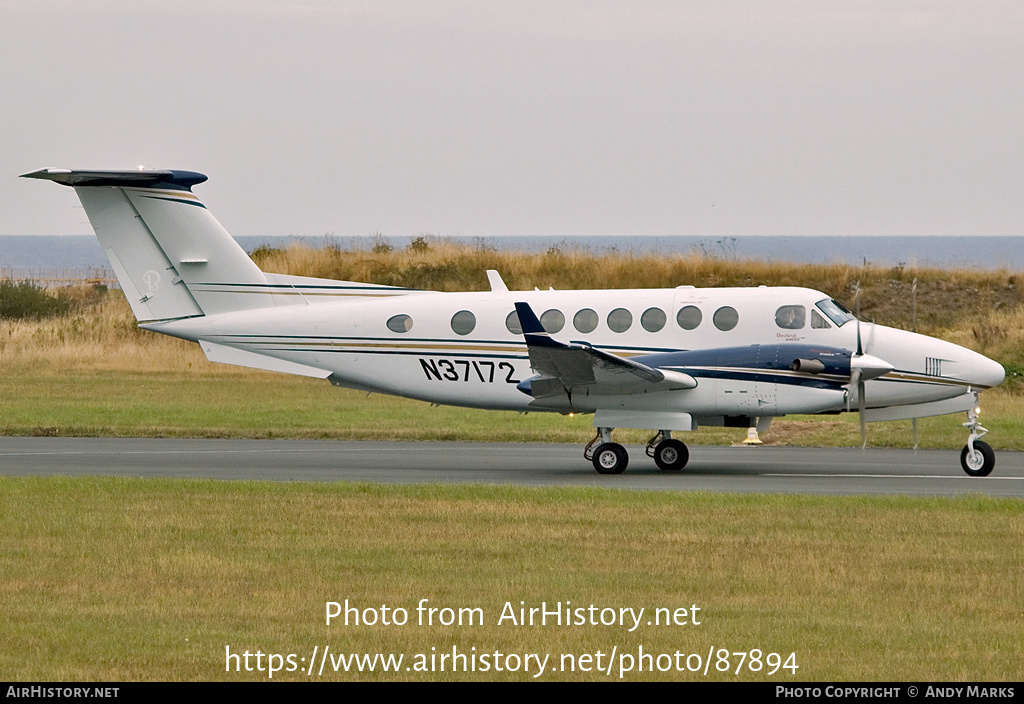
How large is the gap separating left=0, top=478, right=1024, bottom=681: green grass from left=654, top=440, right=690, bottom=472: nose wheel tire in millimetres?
3564

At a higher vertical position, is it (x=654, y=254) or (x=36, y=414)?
(x=654, y=254)

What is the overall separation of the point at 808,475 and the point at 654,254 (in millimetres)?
26521

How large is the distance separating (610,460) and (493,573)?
8136mm

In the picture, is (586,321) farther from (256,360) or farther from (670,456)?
(256,360)

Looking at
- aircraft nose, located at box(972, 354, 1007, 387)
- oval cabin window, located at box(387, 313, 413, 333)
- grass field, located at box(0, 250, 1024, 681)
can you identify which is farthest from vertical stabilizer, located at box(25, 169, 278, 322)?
aircraft nose, located at box(972, 354, 1007, 387)

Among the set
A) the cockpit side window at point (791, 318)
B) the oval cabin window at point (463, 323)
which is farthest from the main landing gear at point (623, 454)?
the oval cabin window at point (463, 323)

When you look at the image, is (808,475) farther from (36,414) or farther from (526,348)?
(36,414)

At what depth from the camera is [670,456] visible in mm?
19062

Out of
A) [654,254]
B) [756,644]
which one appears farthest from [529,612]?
[654,254]

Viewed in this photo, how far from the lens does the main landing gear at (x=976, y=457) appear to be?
1789cm
